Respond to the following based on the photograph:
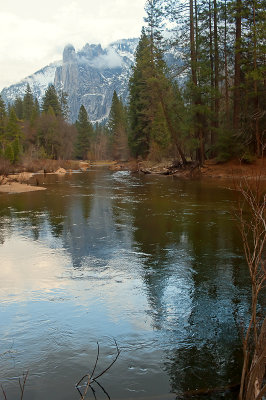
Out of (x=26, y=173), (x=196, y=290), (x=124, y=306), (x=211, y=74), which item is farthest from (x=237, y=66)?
(x=124, y=306)

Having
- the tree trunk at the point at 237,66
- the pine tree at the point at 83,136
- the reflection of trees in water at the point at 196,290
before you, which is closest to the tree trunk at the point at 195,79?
the tree trunk at the point at 237,66

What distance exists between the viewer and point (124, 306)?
5559 mm

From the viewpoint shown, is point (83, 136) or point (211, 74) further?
point (83, 136)

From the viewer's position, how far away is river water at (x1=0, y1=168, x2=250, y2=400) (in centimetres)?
382

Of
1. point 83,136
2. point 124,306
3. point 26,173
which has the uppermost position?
point 83,136

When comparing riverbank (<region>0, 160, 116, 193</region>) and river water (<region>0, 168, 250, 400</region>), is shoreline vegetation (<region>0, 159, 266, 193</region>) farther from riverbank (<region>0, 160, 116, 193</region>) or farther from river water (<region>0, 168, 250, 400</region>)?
river water (<region>0, 168, 250, 400</region>)

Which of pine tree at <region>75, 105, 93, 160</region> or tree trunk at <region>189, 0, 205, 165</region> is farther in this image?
pine tree at <region>75, 105, 93, 160</region>

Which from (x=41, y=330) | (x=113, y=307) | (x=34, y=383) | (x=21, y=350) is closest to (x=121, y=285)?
(x=113, y=307)

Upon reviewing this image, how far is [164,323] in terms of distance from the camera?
4.96m

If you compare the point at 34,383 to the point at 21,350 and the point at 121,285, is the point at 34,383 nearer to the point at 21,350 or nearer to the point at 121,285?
the point at 21,350

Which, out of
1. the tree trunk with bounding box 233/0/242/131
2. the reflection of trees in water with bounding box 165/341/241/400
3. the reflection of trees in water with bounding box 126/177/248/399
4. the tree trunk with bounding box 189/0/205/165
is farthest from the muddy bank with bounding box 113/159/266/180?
the reflection of trees in water with bounding box 165/341/241/400

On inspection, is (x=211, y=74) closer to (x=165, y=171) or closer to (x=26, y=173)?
(x=165, y=171)

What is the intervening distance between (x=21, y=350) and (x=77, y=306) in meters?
1.34

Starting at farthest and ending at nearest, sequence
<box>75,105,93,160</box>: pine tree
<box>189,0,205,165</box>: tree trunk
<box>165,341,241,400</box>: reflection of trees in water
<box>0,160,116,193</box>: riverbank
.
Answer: <box>75,105,93,160</box>: pine tree, <box>189,0,205,165</box>: tree trunk, <box>0,160,116,193</box>: riverbank, <box>165,341,241,400</box>: reflection of trees in water
